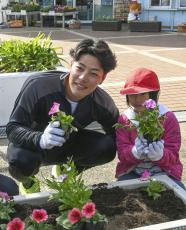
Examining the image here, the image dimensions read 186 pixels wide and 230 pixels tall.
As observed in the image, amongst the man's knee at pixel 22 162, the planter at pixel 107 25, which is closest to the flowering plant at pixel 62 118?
the man's knee at pixel 22 162

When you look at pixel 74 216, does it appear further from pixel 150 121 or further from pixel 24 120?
pixel 24 120

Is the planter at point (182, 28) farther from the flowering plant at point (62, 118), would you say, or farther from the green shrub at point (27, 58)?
the flowering plant at point (62, 118)

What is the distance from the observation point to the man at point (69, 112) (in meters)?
2.58

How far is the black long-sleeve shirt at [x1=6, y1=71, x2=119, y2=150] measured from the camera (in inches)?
108

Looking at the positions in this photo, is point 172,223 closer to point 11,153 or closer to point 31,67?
point 11,153

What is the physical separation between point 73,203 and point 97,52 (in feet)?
3.13

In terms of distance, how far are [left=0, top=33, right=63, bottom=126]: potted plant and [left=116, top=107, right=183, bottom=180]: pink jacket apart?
7.26 ft

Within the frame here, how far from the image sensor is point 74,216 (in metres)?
1.95

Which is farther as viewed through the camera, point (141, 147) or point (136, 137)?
point (136, 137)

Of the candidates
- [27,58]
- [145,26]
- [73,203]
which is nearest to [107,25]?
[145,26]

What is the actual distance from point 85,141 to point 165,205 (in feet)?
2.93

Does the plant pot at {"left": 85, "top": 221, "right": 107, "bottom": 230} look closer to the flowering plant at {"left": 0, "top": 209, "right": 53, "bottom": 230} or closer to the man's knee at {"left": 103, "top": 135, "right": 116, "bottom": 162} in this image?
the flowering plant at {"left": 0, "top": 209, "right": 53, "bottom": 230}

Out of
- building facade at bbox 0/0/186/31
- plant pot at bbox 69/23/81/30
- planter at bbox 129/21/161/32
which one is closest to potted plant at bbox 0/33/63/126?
planter at bbox 129/21/161/32

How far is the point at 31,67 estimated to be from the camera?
5012mm
